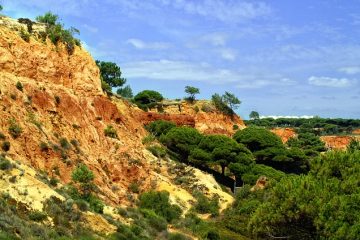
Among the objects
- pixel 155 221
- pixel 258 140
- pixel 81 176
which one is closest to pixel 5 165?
pixel 81 176

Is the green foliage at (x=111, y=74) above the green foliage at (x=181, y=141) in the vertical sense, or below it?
above

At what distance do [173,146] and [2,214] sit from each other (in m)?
58.9

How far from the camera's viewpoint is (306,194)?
30.8 meters

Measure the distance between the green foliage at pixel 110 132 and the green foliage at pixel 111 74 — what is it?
4593cm

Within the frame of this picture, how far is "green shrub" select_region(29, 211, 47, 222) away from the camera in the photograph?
28625 mm

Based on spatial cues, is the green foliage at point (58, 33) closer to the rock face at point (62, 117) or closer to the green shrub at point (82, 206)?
the rock face at point (62, 117)

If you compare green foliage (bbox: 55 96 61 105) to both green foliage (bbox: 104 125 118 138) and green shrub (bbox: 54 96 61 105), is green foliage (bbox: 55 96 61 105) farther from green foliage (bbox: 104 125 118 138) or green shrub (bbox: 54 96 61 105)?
green foliage (bbox: 104 125 118 138)

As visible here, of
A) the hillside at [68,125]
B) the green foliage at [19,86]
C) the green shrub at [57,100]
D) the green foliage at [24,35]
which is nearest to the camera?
the hillside at [68,125]

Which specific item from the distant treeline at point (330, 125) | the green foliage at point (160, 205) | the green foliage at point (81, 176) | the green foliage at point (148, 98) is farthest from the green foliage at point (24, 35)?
the distant treeline at point (330, 125)

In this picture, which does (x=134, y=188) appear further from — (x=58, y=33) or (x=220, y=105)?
(x=220, y=105)

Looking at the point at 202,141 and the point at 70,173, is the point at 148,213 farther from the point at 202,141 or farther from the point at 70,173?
the point at 202,141

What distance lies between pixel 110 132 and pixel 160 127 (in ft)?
101

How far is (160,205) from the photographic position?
174 ft

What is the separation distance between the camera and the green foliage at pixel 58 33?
5994 centimetres
